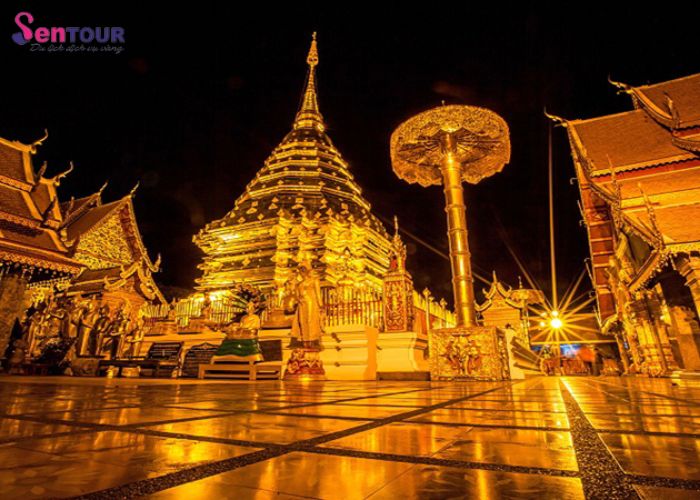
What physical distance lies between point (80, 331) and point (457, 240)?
10623mm

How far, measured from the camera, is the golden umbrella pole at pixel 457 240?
7.19 m

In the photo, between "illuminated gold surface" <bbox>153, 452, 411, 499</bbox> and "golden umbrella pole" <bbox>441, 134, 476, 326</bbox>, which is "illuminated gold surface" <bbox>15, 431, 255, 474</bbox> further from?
"golden umbrella pole" <bbox>441, 134, 476, 326</bbox>

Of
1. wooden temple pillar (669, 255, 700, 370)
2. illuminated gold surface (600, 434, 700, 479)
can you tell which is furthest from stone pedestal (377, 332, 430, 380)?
illuminated gold surface (600, 434, 700, 479)

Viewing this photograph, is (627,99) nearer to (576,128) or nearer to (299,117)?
(576,128)

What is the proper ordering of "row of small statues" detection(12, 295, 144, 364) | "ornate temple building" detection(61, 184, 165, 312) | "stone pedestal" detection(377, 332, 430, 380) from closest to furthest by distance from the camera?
"stone pedestal" detection(377, 332, 430, 380)
"row of small statues" detection(12, 295, 144, 364)
"ornate temple building" detection(61, 184, 165, 312)

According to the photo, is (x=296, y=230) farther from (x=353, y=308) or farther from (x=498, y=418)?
(x=498, y=418)

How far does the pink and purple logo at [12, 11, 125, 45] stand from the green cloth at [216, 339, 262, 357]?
1376 cm

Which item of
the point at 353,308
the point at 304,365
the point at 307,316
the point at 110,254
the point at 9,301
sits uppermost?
the point at 110,254

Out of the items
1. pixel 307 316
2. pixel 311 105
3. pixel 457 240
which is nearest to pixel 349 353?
pixel 307 316

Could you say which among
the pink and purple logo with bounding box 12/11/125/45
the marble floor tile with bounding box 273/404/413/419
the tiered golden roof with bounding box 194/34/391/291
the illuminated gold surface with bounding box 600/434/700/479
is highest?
the pink and purple logo with bounding box 12/11/125/45

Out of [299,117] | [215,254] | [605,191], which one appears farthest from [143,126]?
[605,191]

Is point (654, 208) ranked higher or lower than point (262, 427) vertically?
higher

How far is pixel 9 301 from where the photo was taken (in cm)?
972

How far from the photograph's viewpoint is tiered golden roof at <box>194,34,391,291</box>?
18.0 meters
